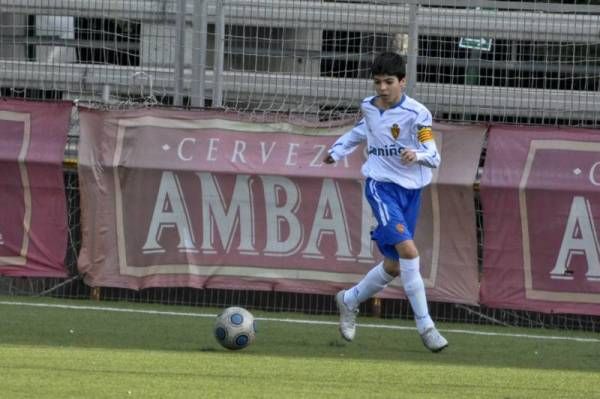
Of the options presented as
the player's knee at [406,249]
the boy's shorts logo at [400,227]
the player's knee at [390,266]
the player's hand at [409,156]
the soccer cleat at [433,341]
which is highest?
the player's hand at [409,156]

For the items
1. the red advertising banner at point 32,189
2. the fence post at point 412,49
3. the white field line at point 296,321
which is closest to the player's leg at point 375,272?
the white field line at point 296,321

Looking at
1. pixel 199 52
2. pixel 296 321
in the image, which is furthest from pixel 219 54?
pixel 296 321

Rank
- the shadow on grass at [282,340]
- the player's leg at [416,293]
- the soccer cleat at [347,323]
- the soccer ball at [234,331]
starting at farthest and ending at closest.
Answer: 1. the soccer cleat at [347,323]
2. the player's leg at [416,293]
3. the shadow on grass at [282,340]
4. the soccer ball at [234,331]

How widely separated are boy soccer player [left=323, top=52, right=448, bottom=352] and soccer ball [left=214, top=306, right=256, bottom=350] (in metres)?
1.05

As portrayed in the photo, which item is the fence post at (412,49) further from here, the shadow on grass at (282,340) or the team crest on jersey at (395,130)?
the team crest on jersey at (395,130)

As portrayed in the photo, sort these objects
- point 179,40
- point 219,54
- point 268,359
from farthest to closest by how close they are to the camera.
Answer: point 219,54 < point 179,40 < point 268,359

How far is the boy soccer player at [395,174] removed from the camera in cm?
1038

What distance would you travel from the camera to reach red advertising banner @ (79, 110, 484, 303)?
12773 millimetres

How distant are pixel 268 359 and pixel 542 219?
159 inches

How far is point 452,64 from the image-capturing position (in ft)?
45.0

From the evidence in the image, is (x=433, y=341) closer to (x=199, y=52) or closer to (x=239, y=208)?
(x=239, y=208)

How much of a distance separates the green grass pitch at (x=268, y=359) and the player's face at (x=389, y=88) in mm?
1750

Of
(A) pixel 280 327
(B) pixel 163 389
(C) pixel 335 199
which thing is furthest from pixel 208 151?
(B) pixel 163 389

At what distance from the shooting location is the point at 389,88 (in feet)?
34.2
